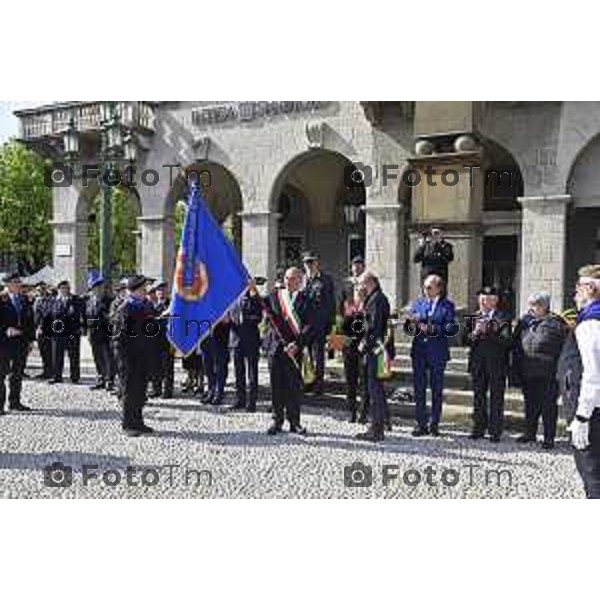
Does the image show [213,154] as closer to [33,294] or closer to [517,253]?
[33,294]

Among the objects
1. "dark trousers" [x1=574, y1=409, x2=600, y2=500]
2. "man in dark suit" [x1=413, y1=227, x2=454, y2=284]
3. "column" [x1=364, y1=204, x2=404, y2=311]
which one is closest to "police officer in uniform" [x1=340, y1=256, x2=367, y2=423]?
"man in dark suit" [x1=413, y1=227, x2=454, y2=284]

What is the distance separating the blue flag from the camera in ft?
26.1

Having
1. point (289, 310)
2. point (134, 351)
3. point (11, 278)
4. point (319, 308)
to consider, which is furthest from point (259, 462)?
point (11, 278)

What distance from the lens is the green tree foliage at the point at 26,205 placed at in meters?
15.8

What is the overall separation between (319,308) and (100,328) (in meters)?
3.81

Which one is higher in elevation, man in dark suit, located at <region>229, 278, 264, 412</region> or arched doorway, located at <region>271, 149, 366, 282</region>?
arched doorway, located at <region>271, 149, 366, 282</region>

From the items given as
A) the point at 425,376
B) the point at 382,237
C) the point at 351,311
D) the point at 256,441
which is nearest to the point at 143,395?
the point at 256,441

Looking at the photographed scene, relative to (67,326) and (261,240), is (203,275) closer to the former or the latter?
(67,326)

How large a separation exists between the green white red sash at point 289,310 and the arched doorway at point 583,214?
7.38 meters

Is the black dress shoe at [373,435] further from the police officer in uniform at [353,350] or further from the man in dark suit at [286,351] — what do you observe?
the police officer in uniform at [353,350]

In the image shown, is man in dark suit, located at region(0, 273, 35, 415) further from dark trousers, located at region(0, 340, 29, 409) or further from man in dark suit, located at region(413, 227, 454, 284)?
man in dark suit, located at region(413, 227, 454, 284)

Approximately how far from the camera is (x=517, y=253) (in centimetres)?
1533

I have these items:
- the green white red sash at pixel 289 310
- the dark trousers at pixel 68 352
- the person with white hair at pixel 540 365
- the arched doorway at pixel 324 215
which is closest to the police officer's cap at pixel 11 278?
the dark trousers at pixel 68 352

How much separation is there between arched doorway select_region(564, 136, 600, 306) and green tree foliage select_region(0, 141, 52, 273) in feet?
37.4
